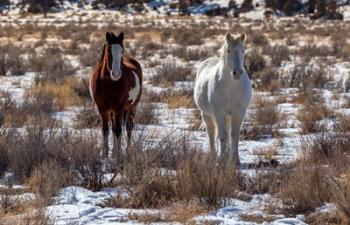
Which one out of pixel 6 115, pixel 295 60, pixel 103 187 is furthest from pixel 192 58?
pixel 103 187

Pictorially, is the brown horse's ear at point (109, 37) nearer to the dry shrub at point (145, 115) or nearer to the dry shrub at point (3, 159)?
the dry shrub at point (3, 159)

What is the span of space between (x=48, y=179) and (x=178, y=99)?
302 inches

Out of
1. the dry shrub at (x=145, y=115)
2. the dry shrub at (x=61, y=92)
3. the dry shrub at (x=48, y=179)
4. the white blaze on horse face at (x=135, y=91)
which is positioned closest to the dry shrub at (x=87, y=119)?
the dry shrub at (x=145, y=115)

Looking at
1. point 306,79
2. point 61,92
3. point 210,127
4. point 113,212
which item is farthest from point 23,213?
point 306,79

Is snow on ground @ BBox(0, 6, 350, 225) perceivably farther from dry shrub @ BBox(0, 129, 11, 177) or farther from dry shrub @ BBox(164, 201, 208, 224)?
dry shrub @ BBox(0, 129, 11, 177)

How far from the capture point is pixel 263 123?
11328 millimetres

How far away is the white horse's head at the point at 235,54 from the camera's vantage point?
8.01 m

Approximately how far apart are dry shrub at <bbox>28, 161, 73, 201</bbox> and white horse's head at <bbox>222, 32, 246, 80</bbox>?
7.74ft

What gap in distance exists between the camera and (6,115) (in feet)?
38.2

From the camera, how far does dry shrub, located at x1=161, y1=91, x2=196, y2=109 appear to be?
536 inches

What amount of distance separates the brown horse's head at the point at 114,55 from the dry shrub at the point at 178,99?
4650 mm

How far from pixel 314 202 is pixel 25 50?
22.2m

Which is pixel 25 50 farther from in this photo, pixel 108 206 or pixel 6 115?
pixel 108 206

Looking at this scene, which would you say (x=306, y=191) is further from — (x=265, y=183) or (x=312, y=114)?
(x=312, y=114)
